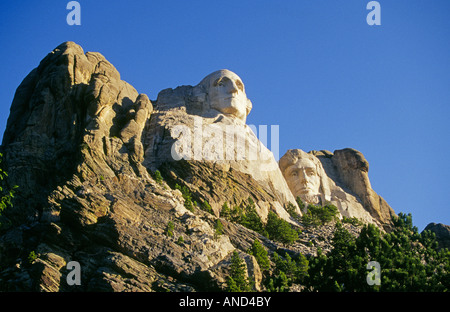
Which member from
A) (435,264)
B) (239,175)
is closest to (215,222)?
(239,175)

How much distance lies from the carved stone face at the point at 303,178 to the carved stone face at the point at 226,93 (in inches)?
435

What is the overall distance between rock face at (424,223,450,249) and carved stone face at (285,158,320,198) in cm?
1412

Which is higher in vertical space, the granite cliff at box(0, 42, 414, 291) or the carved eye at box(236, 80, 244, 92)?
the carved eye at box(236, 80, 244, 92)

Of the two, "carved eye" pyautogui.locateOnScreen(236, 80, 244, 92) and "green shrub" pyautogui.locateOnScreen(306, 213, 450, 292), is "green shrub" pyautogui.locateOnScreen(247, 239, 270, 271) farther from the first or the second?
"carved eye" pyautogui.locateOnScreen(236, 80, 244, 92)

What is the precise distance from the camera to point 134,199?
179 ft

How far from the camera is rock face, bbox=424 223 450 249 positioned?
72.6 meters

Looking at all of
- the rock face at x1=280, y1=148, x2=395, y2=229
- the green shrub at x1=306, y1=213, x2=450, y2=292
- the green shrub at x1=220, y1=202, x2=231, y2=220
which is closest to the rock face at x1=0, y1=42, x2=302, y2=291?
the green shrub at x1=220, y1=202, x2=231, y2=220

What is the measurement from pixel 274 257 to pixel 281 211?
44.7 feet

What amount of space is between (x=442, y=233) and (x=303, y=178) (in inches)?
672

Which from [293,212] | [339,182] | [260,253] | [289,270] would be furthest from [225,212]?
[339,182]

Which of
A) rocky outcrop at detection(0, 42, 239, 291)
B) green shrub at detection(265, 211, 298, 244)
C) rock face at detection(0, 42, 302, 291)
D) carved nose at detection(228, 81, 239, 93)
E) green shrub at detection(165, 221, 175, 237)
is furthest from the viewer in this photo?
carved nose at detection(228, 81, 239, 93)

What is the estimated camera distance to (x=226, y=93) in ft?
241
